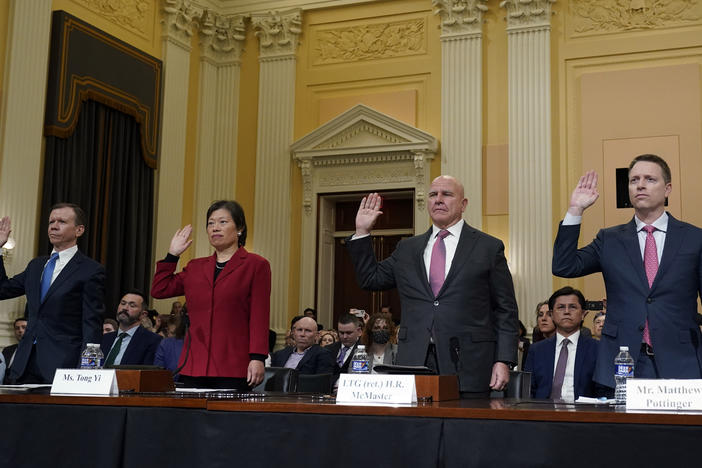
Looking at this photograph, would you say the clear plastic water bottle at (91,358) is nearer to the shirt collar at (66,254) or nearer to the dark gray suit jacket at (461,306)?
the shirt collar at (66,254)

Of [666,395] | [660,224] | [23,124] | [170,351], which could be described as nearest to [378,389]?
[666,395]

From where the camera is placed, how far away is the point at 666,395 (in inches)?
80.7

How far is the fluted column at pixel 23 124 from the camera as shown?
8766 mm

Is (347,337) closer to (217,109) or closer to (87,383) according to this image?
(87,383)

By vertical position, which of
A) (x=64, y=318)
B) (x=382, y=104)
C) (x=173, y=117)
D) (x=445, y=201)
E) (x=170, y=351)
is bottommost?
(x=170, y=351)

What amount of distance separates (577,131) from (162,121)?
5.35 m

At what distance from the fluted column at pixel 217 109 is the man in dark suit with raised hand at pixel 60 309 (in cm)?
779

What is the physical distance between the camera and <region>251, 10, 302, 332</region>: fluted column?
1125cm

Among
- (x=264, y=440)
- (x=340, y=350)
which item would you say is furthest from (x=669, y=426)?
(x=340, y=350)

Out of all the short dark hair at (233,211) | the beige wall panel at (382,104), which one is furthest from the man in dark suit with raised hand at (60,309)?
the beige wall panel at (382,104)

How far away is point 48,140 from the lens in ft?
30.5

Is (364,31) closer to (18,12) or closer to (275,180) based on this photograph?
(275,180)

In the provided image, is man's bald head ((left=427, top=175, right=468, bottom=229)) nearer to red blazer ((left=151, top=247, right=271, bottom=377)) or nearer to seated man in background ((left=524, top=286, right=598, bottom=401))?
red blazer ((left=151, top=247, right=271, bottom=377))

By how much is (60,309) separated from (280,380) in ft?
3.40
